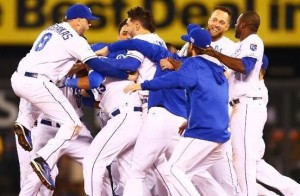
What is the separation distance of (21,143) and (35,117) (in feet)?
1.42

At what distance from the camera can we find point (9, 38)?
16.7 metres

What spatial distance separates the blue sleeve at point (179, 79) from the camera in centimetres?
1095

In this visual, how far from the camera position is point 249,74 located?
1200 cm

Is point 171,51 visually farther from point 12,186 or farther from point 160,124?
point 12,186

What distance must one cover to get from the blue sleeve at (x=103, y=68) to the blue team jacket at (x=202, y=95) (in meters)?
0.58

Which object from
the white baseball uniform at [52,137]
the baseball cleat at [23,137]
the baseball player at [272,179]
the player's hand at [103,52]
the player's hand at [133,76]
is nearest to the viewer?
the player's hand at [133,76]

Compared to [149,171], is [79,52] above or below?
above

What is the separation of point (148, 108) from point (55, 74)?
90 cm

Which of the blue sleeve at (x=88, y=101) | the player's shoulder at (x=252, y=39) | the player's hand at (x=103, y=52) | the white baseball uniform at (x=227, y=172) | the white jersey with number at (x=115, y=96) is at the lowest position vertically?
the white baseball uniform at (x=227, y=172)

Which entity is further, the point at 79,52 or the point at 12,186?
the point at 12,186

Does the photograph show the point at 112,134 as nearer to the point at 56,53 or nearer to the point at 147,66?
the point at 147,66

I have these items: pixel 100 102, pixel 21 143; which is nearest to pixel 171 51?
pixel 100 102

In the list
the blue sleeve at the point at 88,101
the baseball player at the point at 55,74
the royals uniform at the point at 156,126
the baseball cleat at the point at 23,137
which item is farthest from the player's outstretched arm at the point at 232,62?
the baseball cleat at the point at 23,137

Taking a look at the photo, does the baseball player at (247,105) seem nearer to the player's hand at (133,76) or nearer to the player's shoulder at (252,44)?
the player's shoulder at (252,44)
